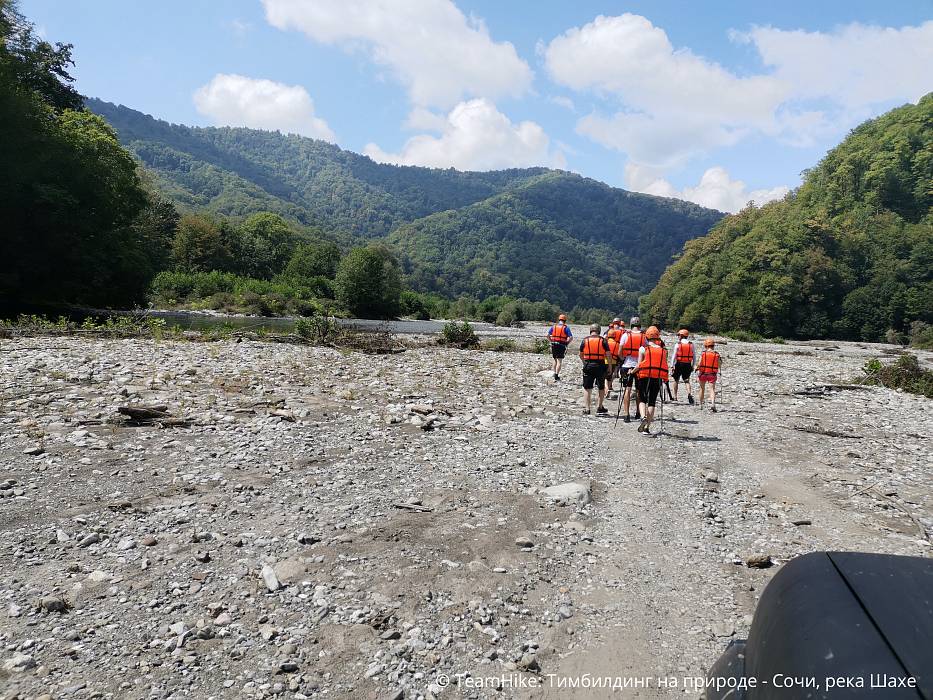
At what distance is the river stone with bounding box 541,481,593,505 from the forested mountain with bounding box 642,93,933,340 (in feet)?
248

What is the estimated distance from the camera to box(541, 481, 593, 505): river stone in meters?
7.55

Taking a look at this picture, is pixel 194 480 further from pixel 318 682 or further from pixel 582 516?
pixel 582 516

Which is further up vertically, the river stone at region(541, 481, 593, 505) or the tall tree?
the tall tree

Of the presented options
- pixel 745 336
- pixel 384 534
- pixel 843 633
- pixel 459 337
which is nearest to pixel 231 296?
pixel 459 337

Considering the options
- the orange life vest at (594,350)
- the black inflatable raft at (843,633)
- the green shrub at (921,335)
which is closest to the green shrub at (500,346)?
the orange life vest at (594,350)

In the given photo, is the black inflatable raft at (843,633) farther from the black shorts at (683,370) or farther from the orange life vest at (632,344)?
the black shorts at (683,370)

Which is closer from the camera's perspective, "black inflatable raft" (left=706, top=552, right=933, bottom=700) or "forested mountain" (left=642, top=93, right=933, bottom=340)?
"black inflatable raft" (left=706, top=552, right=933, bottom=700)

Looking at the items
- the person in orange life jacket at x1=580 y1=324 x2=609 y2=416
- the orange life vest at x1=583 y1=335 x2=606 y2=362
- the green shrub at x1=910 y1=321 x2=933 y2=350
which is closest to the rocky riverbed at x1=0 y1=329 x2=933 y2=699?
the person in orange life jacket at x1=580 y1=324 x2=609 y2=416

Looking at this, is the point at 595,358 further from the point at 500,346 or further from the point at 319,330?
the point at 500,346

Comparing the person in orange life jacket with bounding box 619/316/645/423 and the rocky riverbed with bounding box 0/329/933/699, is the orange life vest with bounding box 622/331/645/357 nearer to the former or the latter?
the person in orange life jacket with bounding box 619/316/645/423

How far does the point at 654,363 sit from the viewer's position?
11.4 meters

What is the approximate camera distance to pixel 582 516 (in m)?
7.06

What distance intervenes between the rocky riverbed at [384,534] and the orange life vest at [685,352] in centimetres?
341

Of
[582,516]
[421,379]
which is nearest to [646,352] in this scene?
[582,516]
